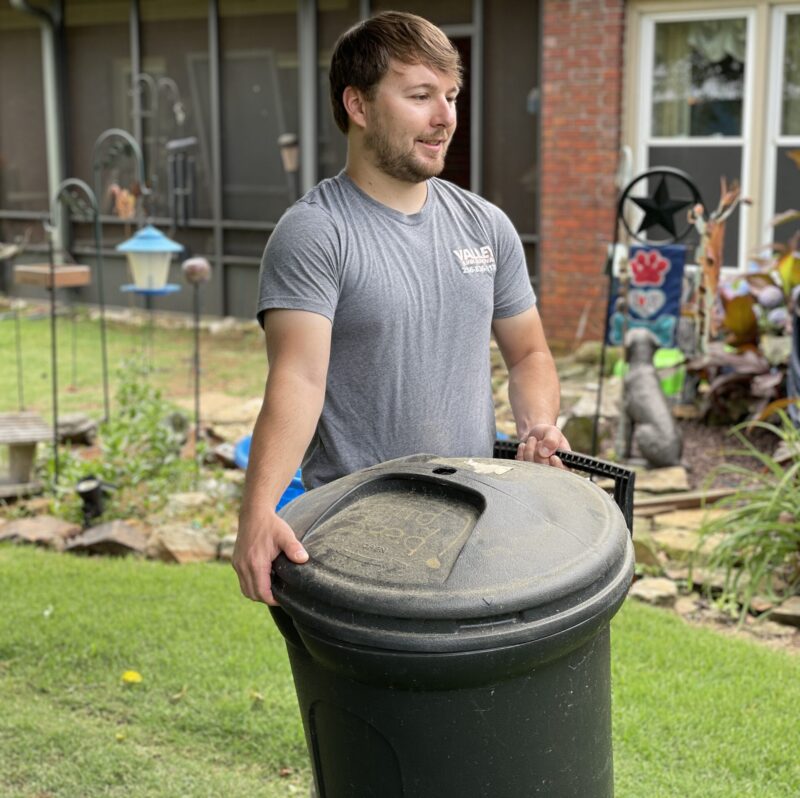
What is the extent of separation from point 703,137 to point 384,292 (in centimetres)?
770

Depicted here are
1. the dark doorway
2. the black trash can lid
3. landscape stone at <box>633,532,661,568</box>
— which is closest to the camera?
the black trash can lid

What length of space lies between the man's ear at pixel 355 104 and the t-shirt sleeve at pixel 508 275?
15.7 inches

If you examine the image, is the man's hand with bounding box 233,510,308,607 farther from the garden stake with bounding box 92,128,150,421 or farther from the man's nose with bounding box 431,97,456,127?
the garden stake with bounding box 92,128,150,421

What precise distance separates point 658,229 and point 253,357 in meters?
3.63

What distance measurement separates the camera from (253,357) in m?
10.5

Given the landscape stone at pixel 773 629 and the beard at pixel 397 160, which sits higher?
the beard at pixel 397 160

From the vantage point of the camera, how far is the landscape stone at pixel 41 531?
5430mm

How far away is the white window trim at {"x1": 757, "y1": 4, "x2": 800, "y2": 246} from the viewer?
898cm

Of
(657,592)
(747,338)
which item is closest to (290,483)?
(657,592)

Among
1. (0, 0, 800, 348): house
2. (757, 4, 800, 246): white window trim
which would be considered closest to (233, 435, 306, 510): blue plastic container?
(0, 0, 800, 348): house

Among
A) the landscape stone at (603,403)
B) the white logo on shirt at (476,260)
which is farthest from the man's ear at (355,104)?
the landscape stone at (603,403)

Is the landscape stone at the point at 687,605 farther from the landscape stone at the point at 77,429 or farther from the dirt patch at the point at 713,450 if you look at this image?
the landscape stone at the point at 77,429

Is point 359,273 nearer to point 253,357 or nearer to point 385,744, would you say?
point 385,744

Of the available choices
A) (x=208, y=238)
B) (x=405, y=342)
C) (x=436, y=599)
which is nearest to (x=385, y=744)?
(x=436, y=599)
